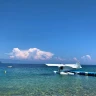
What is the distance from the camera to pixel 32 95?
→ 27156 mm

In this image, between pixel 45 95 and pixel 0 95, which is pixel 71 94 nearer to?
pixel 45 95

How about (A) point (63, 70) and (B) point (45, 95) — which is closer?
(B) point (45, 95)

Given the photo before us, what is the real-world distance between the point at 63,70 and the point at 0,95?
160ft

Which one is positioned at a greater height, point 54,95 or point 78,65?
point 78,65

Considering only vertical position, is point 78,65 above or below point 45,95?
above

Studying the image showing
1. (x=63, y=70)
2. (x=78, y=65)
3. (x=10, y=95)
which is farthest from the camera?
(x=78, y=65)

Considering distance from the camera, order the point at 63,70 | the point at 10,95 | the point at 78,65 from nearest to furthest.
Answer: the point at 10,95, the point at 63,70, the point at 78,65

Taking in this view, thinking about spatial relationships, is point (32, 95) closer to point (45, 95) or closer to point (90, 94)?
point (45, 95)

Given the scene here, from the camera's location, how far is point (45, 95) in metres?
27.2

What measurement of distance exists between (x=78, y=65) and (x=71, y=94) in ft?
170

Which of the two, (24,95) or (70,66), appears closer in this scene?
(24,95)

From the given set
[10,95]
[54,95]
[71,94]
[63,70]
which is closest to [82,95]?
[71,94]

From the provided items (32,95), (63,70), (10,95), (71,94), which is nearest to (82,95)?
(71,94)

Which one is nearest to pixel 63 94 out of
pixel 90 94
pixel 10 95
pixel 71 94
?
pixel 71 94
